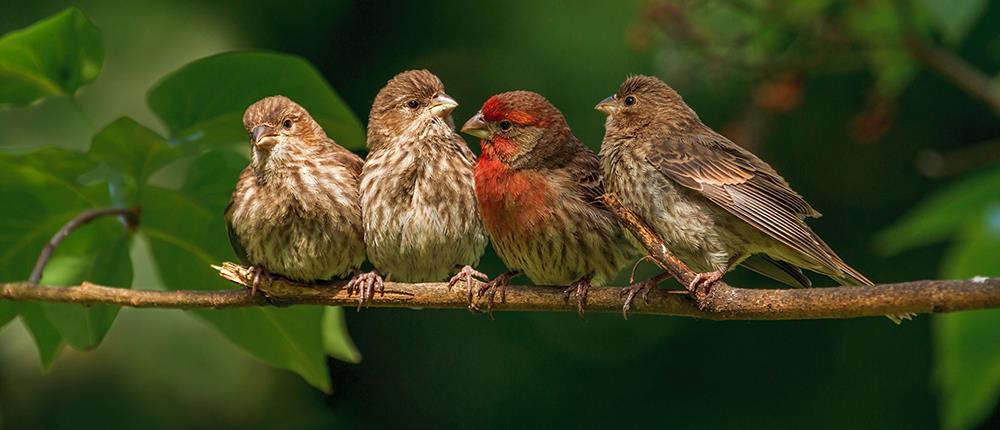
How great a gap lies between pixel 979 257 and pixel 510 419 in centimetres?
670

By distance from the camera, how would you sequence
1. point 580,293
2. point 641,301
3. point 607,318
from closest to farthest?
point 641,301
point 580,293
point 607,318

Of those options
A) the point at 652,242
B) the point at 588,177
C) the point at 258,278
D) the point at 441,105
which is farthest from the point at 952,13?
the point at 258,278

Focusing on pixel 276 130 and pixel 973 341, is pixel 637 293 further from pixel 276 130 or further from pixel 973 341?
pixel 276 130

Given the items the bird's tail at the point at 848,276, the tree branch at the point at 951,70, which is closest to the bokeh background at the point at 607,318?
the tree branch at the point at 951,70

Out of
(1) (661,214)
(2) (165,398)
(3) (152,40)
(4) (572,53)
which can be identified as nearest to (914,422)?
(4) (572,53)

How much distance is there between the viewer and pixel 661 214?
3.94 metres

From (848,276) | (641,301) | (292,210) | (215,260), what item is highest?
(292,210)

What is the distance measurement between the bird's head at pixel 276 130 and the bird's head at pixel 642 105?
999mm

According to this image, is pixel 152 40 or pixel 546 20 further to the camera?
pixel 546 20

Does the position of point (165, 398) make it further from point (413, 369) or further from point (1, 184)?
point (1, 184)

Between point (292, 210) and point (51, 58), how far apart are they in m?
0.92

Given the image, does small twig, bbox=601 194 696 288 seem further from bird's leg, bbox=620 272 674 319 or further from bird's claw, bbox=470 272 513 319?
bird's claw, bbox=470 272 513 319

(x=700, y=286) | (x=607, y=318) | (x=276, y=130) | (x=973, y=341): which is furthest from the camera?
(x=607, y=318)

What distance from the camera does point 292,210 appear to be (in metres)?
4.29
